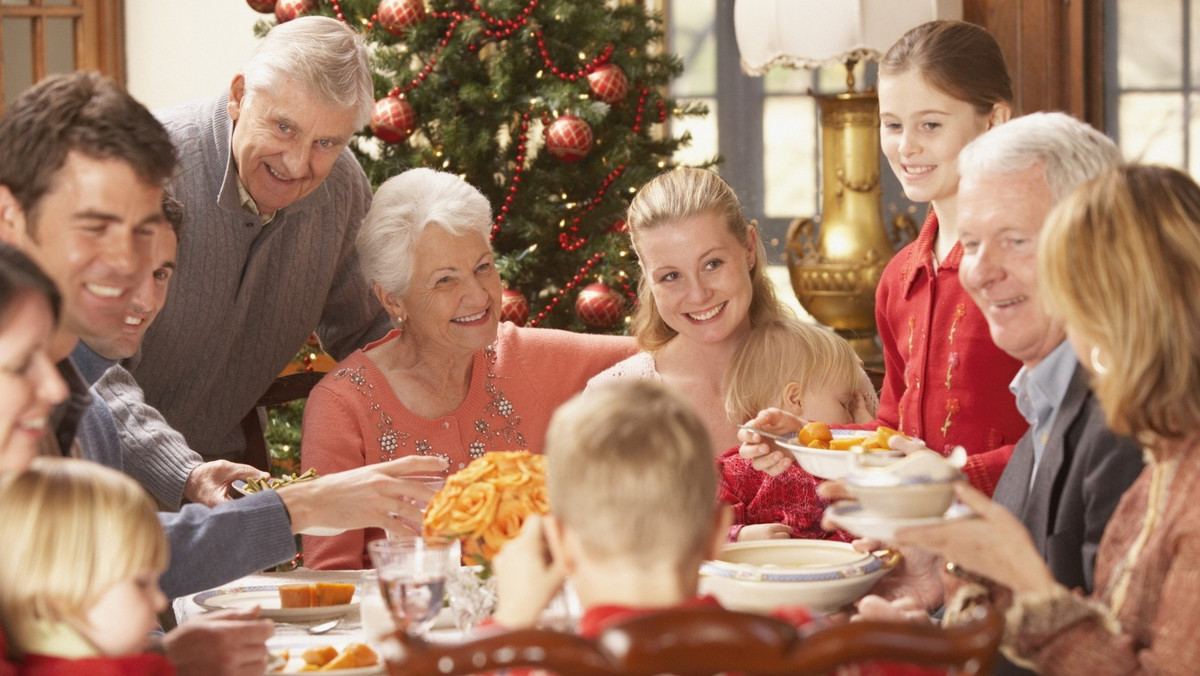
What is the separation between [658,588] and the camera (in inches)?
49.8

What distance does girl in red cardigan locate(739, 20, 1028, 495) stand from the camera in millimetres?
2508

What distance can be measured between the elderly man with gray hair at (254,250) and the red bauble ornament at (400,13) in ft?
2.60

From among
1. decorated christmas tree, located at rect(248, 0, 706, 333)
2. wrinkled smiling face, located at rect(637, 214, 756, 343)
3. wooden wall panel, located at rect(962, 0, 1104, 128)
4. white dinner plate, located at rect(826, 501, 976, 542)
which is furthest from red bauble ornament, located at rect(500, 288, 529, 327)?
white dinner plate, located at rect(826, 501, 976, 542)

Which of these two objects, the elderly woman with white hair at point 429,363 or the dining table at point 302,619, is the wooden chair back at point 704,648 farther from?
the elderly woman with white hair at point 429,363

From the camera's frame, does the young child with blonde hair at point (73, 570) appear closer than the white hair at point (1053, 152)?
Yes

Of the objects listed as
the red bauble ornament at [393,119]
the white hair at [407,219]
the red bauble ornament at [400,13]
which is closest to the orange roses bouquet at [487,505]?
the white hair at [407,219]

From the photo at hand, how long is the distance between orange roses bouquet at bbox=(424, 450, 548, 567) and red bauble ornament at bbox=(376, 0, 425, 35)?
244 cm

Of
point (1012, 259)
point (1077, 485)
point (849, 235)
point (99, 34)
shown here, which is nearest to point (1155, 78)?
point (849, 235)

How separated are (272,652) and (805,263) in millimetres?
3369

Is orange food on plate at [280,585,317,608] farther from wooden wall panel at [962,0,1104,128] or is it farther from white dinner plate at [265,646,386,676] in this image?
wooden wall panel at [962,0,1104,128]

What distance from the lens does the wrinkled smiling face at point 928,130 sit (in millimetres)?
2617

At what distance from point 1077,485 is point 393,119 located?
2.69 m

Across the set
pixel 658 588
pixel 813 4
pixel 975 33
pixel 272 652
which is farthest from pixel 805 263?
pixel 658 588

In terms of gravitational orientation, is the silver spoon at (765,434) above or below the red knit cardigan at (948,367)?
below
